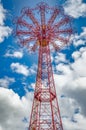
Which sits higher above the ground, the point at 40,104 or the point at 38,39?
the point at 38,39

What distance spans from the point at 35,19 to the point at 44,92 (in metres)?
10.1

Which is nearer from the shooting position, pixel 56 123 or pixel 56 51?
pixel 56 123

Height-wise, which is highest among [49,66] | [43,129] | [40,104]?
[49,66]

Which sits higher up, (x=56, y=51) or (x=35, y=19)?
(x=35, y=19)

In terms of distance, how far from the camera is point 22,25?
5681 centimetres

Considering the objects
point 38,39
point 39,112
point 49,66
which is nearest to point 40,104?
point 39,112

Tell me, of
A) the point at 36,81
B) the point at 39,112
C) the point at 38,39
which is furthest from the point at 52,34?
the point at 39,112

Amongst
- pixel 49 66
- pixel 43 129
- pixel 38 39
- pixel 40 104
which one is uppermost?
pixel 38 39

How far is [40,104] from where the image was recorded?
53719 millimetres

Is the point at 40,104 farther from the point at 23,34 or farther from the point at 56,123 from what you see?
the point at 23,34

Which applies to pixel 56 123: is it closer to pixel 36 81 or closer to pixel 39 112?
pixel 39 112

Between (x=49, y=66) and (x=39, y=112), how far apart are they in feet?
21.0

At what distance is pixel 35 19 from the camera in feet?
186

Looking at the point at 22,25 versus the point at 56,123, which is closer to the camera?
the point at 56,123
